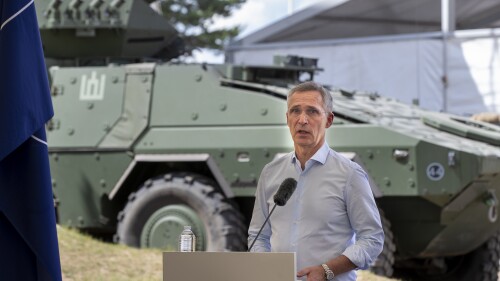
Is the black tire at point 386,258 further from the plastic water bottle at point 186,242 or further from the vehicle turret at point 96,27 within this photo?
the plastic water bottle at point 186,242

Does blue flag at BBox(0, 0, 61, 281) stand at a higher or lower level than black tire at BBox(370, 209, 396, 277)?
higher

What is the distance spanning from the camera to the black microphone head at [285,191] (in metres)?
4.86

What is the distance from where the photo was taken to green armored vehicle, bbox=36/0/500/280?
37.6 feet

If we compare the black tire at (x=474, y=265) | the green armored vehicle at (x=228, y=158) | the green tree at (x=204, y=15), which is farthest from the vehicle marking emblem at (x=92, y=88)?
the green tree at (x=204, y=15)

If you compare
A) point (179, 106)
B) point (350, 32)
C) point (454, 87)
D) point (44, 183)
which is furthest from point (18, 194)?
point (350, 32)

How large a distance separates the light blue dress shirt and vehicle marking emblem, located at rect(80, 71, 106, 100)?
793 cm

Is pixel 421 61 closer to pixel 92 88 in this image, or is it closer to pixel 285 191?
pixel 92 88

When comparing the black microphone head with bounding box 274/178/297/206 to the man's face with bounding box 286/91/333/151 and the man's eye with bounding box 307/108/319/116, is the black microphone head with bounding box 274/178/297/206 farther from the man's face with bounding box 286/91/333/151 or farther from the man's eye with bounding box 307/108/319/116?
the man's eye with bounding box 307/108/319/116

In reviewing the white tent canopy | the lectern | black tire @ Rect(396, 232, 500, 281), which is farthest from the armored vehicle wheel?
the white tent canopy

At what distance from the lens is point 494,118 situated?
46.0 feet

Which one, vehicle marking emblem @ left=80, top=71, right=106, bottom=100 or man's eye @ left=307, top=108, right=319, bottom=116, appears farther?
vehicle marking emblem @ left=80, top=71, right=106, bottom=100

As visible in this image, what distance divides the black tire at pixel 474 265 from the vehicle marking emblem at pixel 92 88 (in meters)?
3.99

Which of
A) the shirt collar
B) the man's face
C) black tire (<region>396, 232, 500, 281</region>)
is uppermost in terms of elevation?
the man's face

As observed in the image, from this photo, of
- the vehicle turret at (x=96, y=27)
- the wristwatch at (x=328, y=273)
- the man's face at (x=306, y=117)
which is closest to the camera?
the wristwatch at (x=328, y=273)
